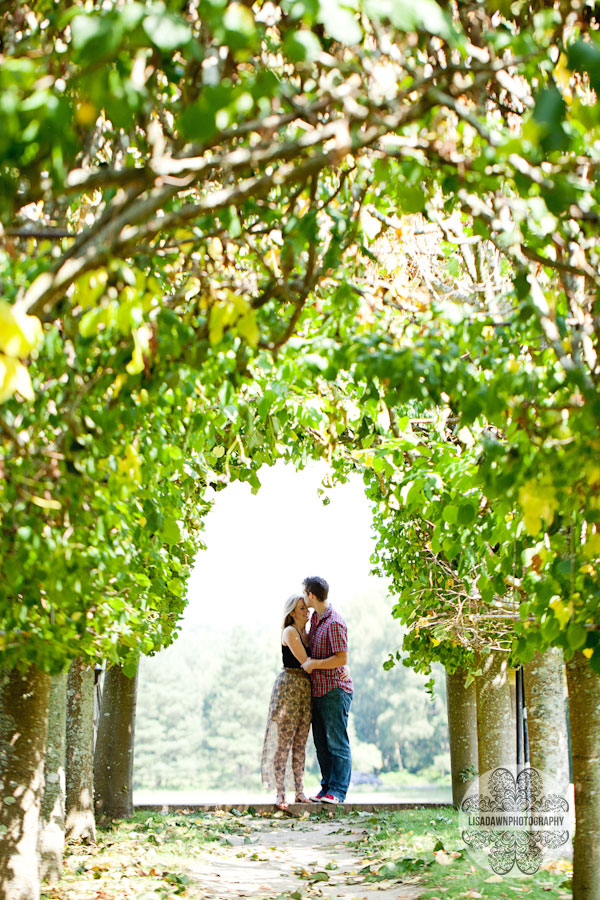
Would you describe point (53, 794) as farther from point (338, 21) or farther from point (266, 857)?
point (338, 21)

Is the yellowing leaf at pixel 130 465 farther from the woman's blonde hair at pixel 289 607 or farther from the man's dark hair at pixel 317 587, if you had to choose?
the woman's blonde hair at pixel 289 607

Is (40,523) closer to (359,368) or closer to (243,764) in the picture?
(359,368)

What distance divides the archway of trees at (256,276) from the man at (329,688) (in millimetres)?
4924

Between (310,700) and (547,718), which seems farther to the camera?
(310,700)

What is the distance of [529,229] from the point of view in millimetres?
2859

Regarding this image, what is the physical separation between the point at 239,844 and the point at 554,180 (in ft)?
21.1

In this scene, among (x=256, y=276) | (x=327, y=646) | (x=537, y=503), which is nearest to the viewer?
(x=537, y=503)

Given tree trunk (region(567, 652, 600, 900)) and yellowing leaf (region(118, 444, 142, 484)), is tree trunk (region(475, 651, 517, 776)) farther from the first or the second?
yellowing leaf (region(118, 444, 142, 484))

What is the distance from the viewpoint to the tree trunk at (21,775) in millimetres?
4160

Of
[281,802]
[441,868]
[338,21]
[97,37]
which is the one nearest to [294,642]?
[281,802]

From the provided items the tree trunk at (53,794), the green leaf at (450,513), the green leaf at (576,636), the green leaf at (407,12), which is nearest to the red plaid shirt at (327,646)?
the tree trunk at (53,794)

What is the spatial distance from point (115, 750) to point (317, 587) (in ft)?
8.38

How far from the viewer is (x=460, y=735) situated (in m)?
8.50

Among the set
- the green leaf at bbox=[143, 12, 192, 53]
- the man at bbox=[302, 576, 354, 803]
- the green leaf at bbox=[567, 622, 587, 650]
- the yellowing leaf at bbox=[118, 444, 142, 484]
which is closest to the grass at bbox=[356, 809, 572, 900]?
the man at bbox=[302, 576, 354, 803]
